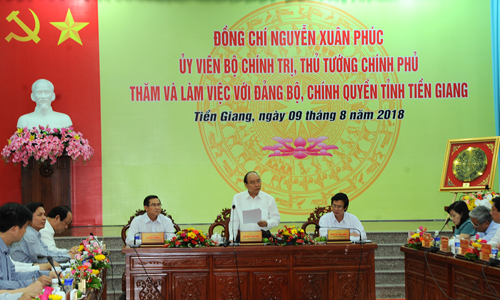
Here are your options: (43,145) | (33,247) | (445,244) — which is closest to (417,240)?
(445,244)

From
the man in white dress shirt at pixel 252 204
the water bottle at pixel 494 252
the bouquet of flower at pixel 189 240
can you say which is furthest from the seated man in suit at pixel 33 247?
the water bottle at pixel 494 252

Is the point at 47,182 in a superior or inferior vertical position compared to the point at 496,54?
inferior

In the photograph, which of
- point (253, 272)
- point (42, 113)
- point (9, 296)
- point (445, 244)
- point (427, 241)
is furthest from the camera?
point (42, 113)

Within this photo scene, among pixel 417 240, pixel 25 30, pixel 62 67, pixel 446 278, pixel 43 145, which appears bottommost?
pixel 446 278

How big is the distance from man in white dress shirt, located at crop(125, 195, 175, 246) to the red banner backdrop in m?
2.06

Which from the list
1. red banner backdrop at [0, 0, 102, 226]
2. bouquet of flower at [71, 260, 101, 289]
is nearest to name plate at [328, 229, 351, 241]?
bouquet of flower at [71, 260, 101, 289]

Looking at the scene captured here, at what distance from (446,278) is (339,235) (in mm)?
987

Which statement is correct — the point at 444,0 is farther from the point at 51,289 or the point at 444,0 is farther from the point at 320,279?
the point at 51,289

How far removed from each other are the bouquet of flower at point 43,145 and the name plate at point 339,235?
3624 millimetres

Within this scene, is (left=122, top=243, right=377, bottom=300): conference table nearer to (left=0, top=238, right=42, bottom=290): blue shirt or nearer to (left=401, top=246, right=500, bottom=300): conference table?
(left=401, top=246, right=500, bottom=300): conference table

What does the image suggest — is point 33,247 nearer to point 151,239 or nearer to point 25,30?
point 151,239

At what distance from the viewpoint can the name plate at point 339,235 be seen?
4.43 metres

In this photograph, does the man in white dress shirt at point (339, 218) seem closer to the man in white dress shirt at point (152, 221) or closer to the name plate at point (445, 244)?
the name plate at point (445, 244)

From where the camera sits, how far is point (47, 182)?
632 cm
